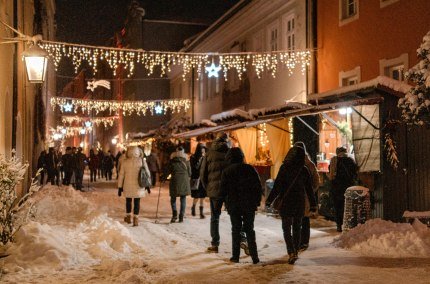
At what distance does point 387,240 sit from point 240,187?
9.35 ft

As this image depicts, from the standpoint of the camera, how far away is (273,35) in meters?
21.8

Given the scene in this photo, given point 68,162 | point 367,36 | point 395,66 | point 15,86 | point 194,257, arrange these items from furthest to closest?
point 68,162 < point 367,36 < point 395,66 < point 15,86 < point 194,257

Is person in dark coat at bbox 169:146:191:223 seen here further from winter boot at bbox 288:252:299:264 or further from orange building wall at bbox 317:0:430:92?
orange building wall at bbox 317:0:430:92

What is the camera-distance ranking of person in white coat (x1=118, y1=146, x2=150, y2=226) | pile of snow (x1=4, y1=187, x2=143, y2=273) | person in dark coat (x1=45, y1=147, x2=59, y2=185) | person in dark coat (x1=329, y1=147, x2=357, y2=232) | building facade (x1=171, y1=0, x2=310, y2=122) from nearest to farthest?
pile of snow (x1=4, y1=187, x2=143, y2=273) → person in dark coat (x1=329, y1=147, x2=357, y2=232) → person in white coat (x1=118, y1=146, x2=150, y2=226) → building facade (x1=171, y1=0, x2=310, y2=122) → person in dark coat (x1=45, y1=147, x2=59, y2=185)

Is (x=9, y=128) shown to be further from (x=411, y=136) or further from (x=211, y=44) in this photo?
(x=211, y=44)

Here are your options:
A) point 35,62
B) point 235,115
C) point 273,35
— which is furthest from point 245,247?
point 273,35

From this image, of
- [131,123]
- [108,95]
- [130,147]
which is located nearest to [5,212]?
[130,147]

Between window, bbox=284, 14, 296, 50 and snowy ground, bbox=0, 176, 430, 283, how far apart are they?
401 inches

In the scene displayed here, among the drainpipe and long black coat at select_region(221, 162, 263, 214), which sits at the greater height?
the drainpipe

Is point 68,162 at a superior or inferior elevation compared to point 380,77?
inferior

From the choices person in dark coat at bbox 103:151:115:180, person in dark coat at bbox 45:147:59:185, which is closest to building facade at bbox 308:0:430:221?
person in dark coat at bbox 45:147:59:185

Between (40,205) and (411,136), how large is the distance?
9567 mm

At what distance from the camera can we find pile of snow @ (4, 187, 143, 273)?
793cm

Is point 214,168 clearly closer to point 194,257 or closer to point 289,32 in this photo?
point 194,257
